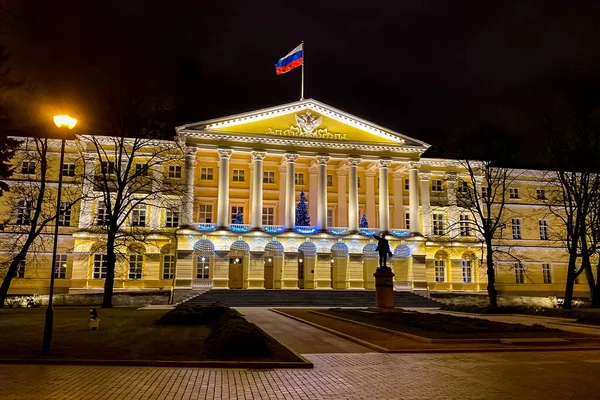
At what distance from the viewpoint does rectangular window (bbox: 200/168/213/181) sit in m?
50.3

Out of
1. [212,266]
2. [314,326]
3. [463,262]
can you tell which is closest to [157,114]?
[212,266]

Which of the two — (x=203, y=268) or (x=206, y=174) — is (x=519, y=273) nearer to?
(x=203, y=268)

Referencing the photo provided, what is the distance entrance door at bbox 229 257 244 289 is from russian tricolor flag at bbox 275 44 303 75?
18059 millimetres

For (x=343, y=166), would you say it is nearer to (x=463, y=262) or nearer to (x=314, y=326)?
(x=463, y=262)

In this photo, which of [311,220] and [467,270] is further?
[467,270]

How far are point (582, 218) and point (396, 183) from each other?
67.4ft

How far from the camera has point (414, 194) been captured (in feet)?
166

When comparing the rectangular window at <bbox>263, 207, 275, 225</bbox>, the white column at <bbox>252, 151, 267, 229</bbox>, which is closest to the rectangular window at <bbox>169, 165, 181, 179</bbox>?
the white column at <bbox>252, 151, 267, 229</bbox>

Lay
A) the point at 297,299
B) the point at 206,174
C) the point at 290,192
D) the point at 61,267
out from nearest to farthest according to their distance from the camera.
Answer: the point at 297,299, the point at 61,267, the point at 290,192, the point at 206,174

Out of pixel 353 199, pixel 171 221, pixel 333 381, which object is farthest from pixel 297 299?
pixel 333 381

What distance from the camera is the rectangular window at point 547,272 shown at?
53.7 m

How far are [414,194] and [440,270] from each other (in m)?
8.60

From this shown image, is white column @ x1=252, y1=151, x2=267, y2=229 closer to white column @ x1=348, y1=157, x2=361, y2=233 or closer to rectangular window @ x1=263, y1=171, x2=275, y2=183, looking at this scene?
rectangular window @ x1=263, y1=171, x2=275, y2=183

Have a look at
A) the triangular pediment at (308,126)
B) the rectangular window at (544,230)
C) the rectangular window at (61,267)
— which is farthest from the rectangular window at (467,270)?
the rectangular window at (61,267)
